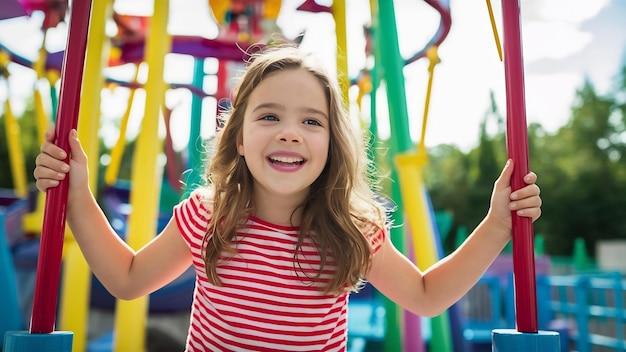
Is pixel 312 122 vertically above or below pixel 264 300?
above

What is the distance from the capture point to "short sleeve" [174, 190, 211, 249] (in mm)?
1036

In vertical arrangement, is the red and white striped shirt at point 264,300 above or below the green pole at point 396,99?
below

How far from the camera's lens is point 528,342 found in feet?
2.46

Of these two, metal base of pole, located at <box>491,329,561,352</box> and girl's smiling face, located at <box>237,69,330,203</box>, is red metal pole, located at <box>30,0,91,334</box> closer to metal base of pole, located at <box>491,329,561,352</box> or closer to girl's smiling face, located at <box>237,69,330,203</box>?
girl's smiling face, located at <box>237,69,330,203</box>

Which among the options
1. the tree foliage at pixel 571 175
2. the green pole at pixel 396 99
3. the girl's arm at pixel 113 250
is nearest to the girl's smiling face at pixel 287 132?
the girl's arm at pixel 113 250

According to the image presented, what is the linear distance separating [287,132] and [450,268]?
14.8 inches

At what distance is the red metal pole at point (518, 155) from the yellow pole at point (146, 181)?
1047 millimetres

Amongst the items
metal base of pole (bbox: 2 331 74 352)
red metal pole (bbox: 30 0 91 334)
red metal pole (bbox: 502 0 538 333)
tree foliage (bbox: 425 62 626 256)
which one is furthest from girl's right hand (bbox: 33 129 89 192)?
tree foliage (bbox: 425 62 626 256)

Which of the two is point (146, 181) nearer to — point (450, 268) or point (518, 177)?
point (450, 268)

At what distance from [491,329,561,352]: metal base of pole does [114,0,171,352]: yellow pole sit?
Result: 105 centimetres

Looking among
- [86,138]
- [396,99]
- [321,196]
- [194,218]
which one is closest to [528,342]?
[321,196]

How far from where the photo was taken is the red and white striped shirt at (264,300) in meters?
0.96

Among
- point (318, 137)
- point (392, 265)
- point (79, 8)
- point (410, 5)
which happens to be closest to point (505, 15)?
point (318, 137)

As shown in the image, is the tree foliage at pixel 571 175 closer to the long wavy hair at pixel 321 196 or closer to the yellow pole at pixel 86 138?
the yellow pole at pixel 86 138
